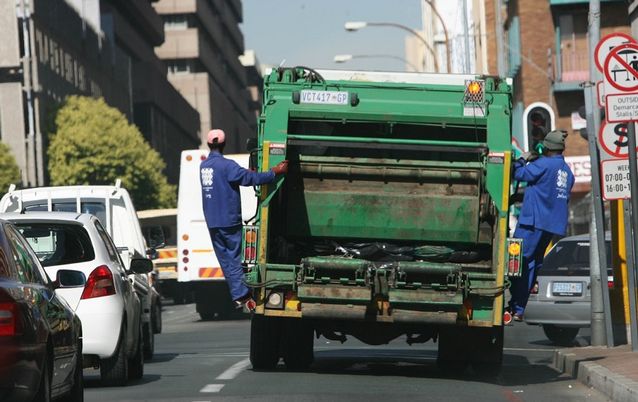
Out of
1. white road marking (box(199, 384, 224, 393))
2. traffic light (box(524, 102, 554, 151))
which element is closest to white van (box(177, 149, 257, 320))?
traffic light (box(524, 102, 554, 151))

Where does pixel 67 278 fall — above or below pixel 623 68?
below

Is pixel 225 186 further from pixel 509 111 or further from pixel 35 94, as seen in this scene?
pixel 35 94

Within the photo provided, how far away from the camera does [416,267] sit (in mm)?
14211

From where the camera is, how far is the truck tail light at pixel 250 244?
1450cm

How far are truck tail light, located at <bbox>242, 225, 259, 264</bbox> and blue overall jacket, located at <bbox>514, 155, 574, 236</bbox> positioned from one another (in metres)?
2.60

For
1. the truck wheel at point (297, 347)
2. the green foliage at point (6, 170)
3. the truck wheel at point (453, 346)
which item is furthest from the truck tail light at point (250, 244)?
the green foliage at point (6, 170)

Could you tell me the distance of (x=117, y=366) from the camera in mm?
14117

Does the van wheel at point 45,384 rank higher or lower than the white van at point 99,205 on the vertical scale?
lower

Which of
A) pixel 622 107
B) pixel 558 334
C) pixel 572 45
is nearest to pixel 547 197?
pixel 622 107

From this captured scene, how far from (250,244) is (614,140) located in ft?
13.6

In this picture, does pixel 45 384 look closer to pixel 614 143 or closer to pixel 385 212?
pixel 385 212

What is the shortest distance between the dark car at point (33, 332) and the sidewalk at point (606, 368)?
153 inches

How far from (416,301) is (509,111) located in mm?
1940

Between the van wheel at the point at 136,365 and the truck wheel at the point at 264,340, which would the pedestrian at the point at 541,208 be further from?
the van wheel at the point at 136,365
